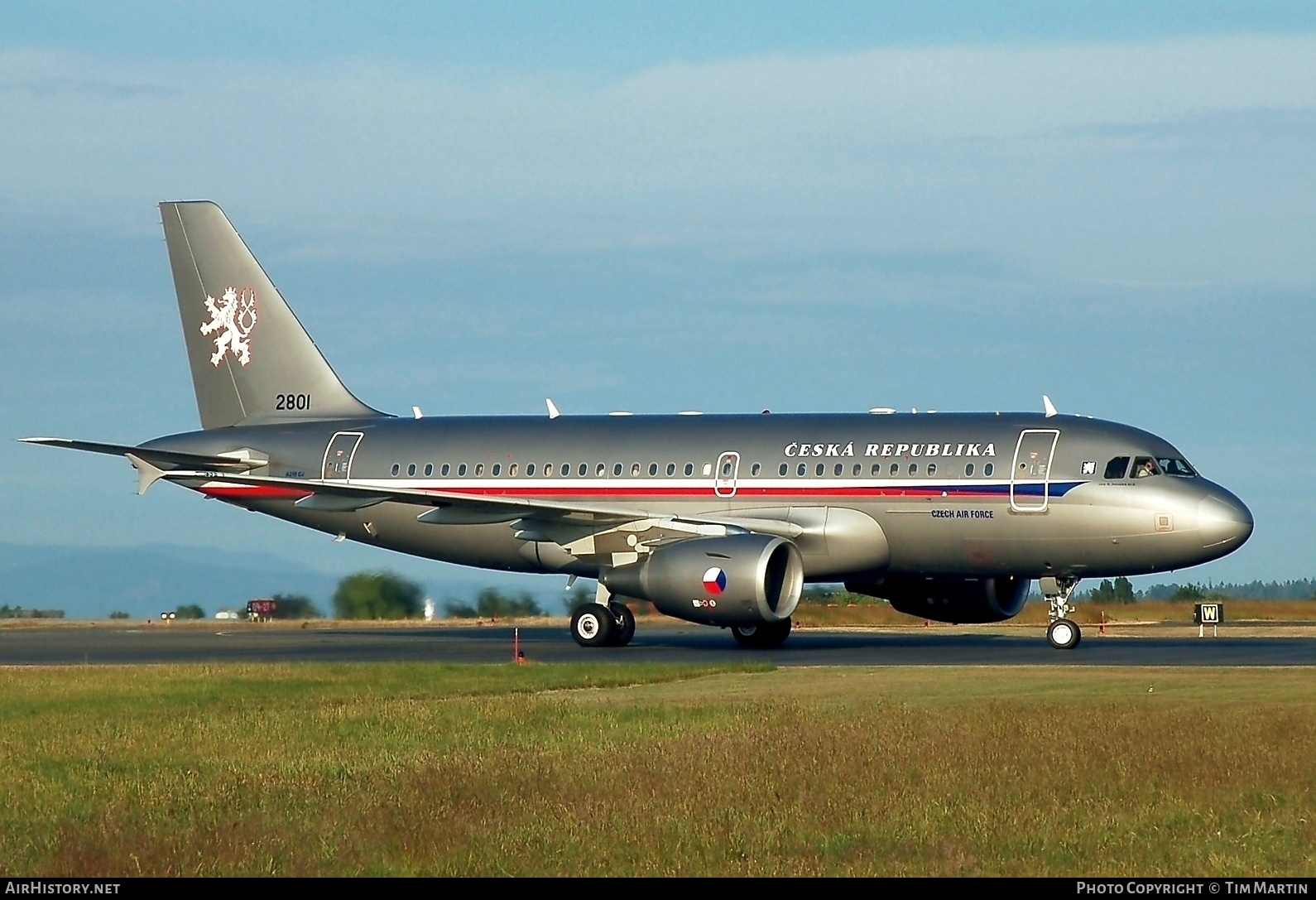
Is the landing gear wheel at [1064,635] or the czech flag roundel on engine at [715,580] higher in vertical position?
the czech flag roundel on engine at [715,580]

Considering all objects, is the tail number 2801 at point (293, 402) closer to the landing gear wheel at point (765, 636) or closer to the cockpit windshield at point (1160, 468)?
the landing gear wheel at point (765, 636)

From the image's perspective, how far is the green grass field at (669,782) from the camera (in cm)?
1174

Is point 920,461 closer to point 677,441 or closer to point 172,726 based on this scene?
point 677,441

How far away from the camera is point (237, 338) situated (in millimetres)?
42156

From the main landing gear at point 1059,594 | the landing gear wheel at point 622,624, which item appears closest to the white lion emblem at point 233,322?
the landing gear wheel at point 622,624

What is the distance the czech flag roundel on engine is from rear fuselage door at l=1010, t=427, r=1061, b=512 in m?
5.37

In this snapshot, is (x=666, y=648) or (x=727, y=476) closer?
(x=666, y=648)

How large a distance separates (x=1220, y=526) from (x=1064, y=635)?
10.8 feet

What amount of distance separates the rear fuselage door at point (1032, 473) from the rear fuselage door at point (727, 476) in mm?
5337

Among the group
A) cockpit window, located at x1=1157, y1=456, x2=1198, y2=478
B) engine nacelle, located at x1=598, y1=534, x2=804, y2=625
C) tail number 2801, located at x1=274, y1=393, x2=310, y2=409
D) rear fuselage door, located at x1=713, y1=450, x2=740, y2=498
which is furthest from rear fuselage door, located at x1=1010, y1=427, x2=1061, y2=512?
tail number 2801, located at x1=274, y1=393, x2=310, y2=409

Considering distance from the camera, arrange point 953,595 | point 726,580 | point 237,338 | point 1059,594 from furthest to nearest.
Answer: point 237,338
point 953,595
point 1059,594
point 726,580

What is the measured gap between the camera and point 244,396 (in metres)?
42.0

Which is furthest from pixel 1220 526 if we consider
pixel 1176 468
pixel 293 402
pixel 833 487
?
pixel 293 402

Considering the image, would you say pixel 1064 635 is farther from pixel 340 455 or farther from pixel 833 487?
pixel 340 455
